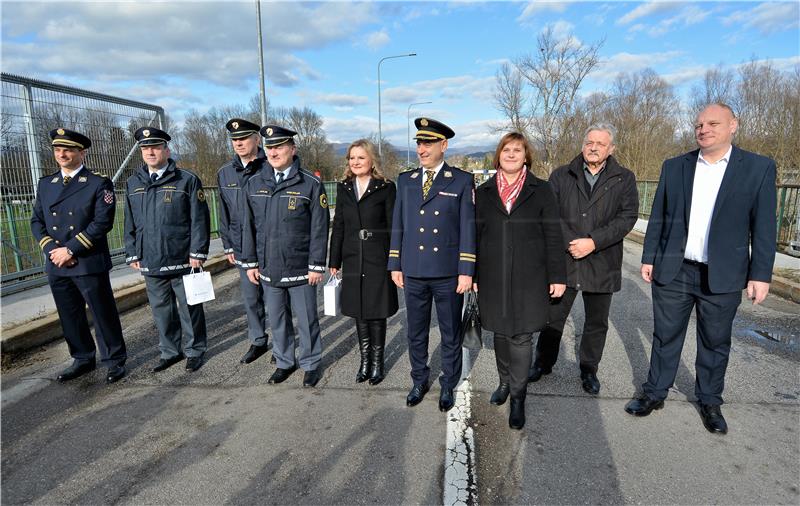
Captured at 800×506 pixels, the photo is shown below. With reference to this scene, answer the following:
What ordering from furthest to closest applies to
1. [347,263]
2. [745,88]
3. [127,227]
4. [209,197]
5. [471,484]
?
[745,88], [209,197], [127,227], [347,263], [471,484]

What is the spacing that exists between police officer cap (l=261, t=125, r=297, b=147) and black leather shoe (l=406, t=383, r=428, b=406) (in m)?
2.29

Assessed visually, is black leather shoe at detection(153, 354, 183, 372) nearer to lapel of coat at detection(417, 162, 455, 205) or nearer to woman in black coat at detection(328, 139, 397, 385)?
woman in black coat at detection(328, 139, 397, 385)

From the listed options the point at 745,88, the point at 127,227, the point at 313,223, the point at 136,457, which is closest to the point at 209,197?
the point at 127,227

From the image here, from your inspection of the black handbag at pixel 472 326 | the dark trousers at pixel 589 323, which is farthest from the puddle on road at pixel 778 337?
the black handbag at pixel 472 326

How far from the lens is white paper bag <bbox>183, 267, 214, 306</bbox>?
412 cm

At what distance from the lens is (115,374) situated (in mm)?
4070

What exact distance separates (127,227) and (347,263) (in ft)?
7.02

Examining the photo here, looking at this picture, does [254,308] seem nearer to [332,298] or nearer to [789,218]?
[332,298]

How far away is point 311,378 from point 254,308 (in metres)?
1.08

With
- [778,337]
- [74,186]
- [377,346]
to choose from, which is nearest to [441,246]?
[377,346]

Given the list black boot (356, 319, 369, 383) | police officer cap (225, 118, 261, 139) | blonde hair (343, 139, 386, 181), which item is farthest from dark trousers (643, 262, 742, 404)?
police officer cap (225, 118, 261, 139)

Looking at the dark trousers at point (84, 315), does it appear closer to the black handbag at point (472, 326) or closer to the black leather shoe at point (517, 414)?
the black handbag at point (472, 326)

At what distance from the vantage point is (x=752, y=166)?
9.62ft

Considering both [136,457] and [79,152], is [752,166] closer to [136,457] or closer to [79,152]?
[136,457]
